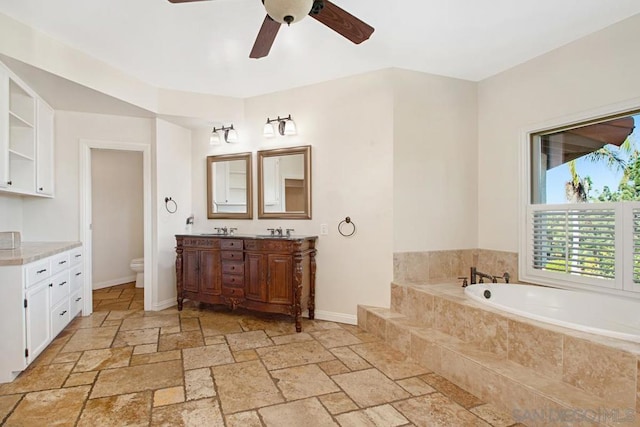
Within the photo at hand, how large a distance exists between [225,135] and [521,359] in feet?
12.1

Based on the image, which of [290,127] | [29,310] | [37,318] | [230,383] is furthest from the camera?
[290,127]

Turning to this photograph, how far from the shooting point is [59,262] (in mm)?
3100

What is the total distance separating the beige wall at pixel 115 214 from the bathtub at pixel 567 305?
5110 mm

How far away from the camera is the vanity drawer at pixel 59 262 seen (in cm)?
295

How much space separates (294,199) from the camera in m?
3.82

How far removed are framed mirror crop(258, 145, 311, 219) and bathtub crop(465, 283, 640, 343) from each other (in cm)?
190

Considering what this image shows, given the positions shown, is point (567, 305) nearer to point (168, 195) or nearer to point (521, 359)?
point (521, 359)

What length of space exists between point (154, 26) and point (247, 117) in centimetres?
163

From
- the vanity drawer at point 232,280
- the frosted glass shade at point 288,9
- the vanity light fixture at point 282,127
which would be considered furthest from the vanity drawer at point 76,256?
the frosted glass shade at point 288,9

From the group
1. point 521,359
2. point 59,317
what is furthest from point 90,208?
point 521,359

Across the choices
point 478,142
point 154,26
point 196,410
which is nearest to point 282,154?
point 154,26

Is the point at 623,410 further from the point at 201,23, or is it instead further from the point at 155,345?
the point at 201,23

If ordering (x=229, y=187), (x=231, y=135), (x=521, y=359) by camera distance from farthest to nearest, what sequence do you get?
(x=229, y=187), (x=231, y=135), (x=521, y=359)

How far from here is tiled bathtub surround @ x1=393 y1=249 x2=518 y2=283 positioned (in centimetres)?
332
